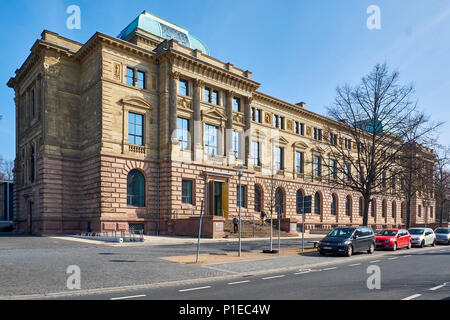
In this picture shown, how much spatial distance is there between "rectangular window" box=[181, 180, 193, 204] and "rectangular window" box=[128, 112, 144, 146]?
5322 mm

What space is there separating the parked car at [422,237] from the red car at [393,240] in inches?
68.8

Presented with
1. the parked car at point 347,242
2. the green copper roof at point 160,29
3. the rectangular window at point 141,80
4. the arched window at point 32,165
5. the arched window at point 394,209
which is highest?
the green copper roof at point 160,29

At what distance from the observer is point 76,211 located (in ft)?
110

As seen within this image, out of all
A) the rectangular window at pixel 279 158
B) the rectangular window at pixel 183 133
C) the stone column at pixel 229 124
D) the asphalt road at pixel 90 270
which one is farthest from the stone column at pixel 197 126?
the asphalt road at pixel 90 270

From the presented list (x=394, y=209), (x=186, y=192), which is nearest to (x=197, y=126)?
(x=186, y=192)

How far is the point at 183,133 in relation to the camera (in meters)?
35.4

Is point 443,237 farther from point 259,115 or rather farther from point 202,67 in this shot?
point 202,67

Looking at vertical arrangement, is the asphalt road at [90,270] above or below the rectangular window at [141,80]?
below

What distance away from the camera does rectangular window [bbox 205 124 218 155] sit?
37.4 metres

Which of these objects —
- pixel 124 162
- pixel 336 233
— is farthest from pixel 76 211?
pixel 336 233

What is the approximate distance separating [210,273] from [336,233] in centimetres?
1037

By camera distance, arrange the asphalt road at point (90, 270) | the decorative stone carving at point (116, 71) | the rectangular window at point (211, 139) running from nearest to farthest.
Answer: the asphalt road at point (90, 270), the decorative stone carving at point (116, 71), the rectangular window at point (211, 139)

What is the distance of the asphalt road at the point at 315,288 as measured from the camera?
378 inches

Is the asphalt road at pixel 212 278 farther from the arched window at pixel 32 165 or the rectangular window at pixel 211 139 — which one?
the arched window at pixel 32 165
